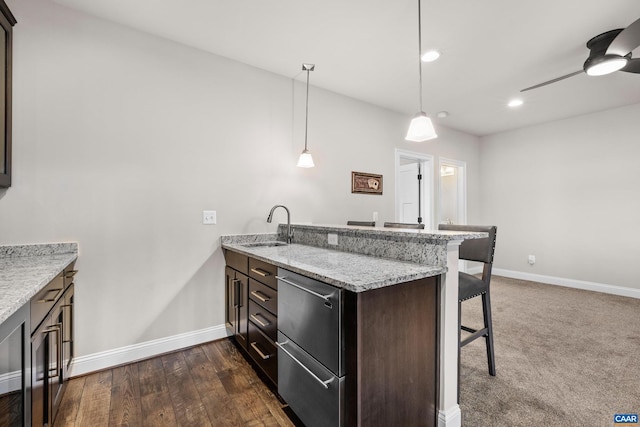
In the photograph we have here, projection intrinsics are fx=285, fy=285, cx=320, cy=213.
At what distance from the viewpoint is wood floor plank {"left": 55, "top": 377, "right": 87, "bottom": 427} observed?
1553 mm

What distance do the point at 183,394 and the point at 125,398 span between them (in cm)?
34

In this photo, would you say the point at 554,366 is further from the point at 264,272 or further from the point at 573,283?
the point at 573,283

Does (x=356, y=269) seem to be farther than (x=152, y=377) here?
No

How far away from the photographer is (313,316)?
1.34 metres

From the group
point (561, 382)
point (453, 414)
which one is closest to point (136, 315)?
point (453, 414)

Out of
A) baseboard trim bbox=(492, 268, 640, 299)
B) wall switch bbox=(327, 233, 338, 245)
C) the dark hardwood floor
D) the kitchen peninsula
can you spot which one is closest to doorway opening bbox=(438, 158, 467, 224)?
baseboard trim bbox=(492, 268, 640, 299)

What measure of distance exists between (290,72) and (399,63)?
3.63 ft

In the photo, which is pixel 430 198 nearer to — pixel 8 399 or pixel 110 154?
pixel 110 154

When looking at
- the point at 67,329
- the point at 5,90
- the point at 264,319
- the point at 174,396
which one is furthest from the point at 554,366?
the point at 5,90

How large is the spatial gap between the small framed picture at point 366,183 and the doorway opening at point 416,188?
0.63 m

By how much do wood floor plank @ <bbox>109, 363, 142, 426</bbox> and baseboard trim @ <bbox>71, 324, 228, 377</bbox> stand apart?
0.08 m

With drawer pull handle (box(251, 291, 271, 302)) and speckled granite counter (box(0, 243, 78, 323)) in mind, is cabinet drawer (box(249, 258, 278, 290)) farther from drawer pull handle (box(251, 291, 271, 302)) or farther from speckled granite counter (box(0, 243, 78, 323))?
speckled granite counter (box(0, 243, 78, 323))

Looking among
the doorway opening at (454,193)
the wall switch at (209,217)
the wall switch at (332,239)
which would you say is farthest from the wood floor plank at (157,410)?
the doorway opening at (454,193)

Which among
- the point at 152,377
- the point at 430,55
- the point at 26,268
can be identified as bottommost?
the point at 152,377
